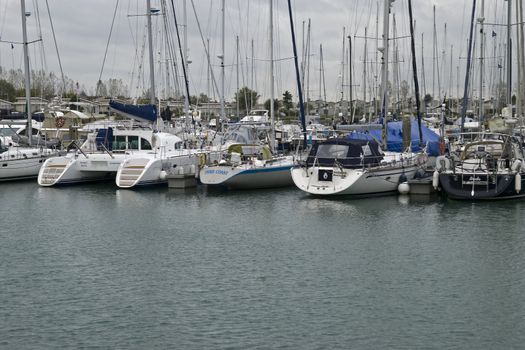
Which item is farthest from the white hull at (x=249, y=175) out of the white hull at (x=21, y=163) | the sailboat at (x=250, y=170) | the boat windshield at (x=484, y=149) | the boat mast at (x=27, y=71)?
the boat mast at (x=27, y=71)

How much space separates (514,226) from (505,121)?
1055 cm

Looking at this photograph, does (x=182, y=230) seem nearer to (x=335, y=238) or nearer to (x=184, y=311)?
(x=335, y=238)

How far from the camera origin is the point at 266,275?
17156 millimetres

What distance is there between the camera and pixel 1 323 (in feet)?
44.7

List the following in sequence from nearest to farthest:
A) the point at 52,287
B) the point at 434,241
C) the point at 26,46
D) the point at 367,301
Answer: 1. the point at 367,301
2. the point at 52,287
3. the point at 434,241
4. the point at 26,46

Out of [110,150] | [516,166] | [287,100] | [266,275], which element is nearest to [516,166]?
[516,166]

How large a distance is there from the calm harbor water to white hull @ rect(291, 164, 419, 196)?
1.90ft

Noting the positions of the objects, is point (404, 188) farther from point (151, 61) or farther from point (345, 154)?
point (151, 61)

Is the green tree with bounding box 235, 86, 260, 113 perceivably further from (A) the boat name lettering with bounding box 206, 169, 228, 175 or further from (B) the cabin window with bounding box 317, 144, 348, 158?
(B) the cabin window with bounding box 317, 144, 348, 158

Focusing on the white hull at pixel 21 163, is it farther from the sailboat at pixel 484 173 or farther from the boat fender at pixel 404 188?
the sailboat at pixel 484 173

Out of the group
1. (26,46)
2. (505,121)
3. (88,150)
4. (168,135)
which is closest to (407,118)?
(505,121)

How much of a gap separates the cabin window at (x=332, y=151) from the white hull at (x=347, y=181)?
72 cm

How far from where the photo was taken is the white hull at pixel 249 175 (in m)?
31.0

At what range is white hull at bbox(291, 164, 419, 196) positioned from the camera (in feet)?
92.2
